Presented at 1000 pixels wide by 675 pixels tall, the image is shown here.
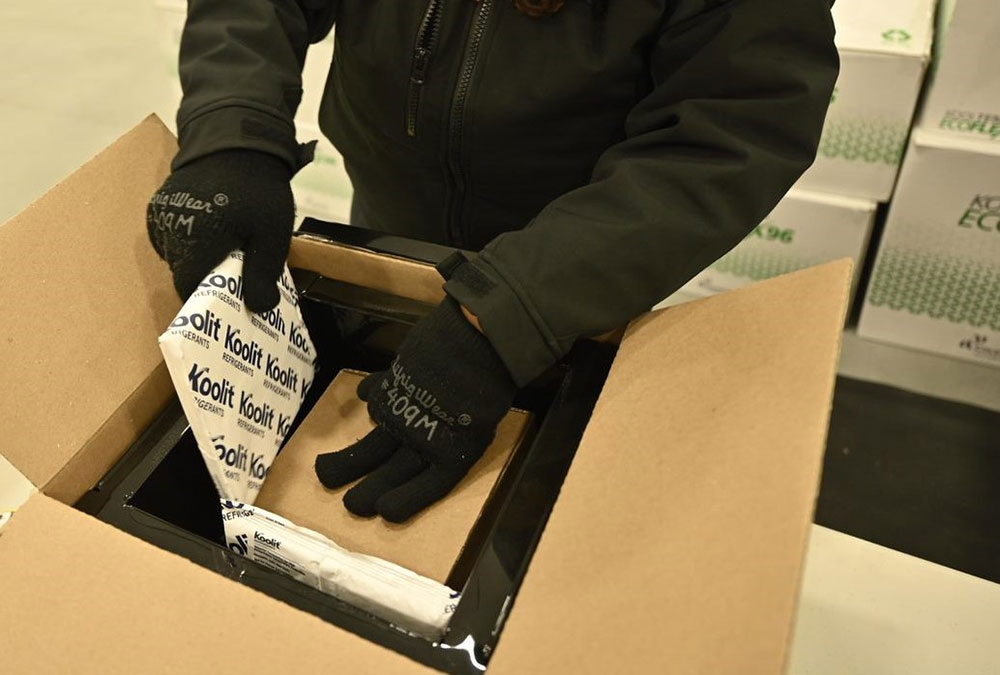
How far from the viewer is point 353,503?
28.0 inches

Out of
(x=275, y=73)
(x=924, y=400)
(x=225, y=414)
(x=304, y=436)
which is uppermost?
(x=275, y=73)

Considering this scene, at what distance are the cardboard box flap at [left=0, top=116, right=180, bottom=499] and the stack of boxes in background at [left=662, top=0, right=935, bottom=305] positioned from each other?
1.07 m

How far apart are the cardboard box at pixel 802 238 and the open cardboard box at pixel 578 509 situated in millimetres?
870

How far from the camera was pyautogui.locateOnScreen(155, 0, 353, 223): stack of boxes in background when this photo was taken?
5.33ft

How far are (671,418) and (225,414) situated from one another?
1.19 feet

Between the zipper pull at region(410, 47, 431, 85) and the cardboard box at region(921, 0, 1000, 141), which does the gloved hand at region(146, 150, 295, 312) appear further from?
the cardboard box at region(921, 0, 1000, 141)

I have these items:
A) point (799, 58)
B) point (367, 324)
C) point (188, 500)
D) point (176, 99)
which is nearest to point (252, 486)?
point (188, 500)

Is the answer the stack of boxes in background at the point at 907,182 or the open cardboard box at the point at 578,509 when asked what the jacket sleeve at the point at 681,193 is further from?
the stack of boxes in background at the point at 907,182

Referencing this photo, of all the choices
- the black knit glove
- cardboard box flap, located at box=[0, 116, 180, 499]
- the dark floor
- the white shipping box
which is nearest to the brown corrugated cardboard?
the black knit glove

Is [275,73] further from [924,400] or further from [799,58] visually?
[924,400]

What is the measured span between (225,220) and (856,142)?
1.14 m

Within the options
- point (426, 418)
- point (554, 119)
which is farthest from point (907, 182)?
point (426, 418)

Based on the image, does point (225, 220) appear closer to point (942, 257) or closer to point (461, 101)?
point (461, 101)

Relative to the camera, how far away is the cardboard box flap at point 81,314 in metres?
0.62
